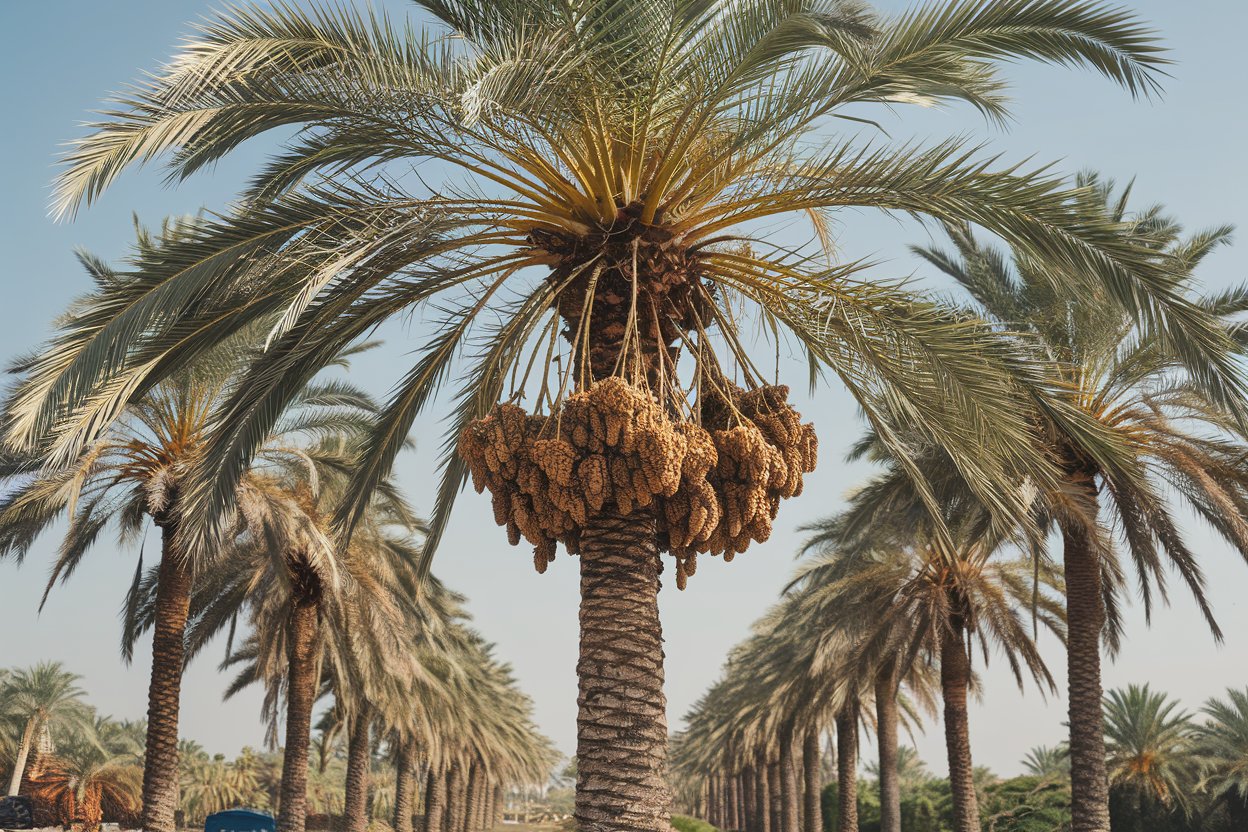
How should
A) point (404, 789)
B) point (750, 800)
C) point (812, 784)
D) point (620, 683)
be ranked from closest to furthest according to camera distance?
point (620, 683) < point (812, 784) < point (404, 789) < point (750, 800)

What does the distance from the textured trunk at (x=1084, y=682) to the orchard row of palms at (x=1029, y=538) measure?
0.07 ft

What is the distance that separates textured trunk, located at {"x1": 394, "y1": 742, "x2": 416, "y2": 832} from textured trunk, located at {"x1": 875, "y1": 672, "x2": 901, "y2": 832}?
1485 cm

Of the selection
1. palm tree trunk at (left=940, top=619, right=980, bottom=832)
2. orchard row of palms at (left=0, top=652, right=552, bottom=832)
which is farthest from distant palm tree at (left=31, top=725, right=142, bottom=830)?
palm tree trunk at (left=940, top=619, right=980, bottom=832)

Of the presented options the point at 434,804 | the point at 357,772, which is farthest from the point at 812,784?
the point at 357,772

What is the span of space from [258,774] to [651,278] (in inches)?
2838

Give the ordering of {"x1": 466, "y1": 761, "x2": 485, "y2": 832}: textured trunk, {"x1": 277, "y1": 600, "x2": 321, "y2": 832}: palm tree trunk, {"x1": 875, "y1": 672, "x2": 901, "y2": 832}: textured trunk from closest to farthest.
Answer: {"x1": 277, "y1": 600, "x2": 321, "y2": 832}: palm tree trunk → {"x1": 875, "y1": 672, "x2": 901, "y2": 832}: textured trunk → {"x1": 466, "y1": 761, "x2": 485, "y2": 832}: textured trunk

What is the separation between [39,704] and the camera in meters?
47.3

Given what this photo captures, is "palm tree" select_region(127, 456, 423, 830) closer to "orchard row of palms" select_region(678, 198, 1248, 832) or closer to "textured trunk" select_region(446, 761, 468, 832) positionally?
"orchard row of palms" select_region(678, 198, 1248, 832)

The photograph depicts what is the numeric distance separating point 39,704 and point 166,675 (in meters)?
36.7

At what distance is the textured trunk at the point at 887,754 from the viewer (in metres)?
27.3

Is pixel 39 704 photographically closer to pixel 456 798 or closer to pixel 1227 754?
pixel 456 798

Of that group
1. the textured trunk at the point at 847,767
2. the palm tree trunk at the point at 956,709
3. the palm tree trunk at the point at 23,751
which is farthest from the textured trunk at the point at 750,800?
the palm tree trunk at the point at 956,709

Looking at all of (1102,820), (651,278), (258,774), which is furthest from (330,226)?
(258,774)

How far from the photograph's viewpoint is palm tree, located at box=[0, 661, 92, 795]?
153 ft
